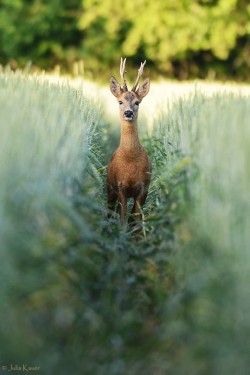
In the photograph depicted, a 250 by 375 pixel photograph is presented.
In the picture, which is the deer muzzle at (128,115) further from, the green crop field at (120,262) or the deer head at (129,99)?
the green crop field at (120,262)

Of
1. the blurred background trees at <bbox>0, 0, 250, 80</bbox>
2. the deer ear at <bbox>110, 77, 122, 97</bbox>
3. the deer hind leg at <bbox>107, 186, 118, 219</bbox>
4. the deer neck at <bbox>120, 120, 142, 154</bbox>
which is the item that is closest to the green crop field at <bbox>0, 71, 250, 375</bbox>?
the deer neck at <bbox>120, 120, 142, 154</bbox>

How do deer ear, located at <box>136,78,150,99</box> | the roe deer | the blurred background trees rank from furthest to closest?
the blurred background trees
deer ear, located at <box>136,78,150,99</box>
the roe deer

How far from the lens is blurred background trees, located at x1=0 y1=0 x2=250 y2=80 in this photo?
83.5 ft

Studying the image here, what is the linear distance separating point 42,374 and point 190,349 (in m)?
0.76

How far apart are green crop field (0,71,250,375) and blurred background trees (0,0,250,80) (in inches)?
770

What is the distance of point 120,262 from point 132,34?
21.5 m

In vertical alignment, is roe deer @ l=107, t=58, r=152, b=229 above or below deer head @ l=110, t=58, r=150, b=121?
below

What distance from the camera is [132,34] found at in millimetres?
26406

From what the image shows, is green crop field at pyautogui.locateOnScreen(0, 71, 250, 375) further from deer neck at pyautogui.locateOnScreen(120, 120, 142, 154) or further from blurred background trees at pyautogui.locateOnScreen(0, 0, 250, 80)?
blurred background trees at pyautogui.locateOnScreen(0, 0, 250, 80)

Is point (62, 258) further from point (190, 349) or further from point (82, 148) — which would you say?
point (82, 148)

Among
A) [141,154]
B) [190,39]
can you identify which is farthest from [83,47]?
[141,154]

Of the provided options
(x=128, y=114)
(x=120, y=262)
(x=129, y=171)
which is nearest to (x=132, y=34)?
(x=128, y=114)

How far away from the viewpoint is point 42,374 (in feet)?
14.0

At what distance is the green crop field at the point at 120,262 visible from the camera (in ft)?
14.4
